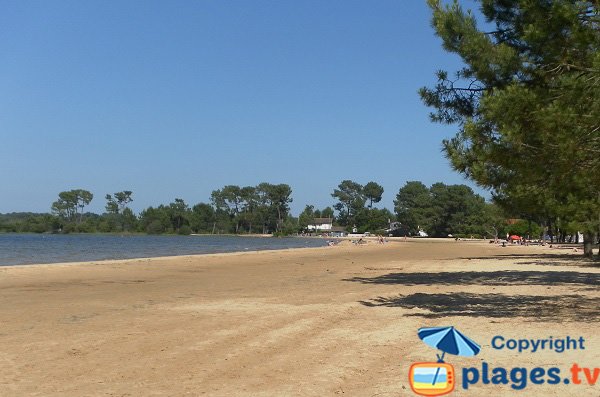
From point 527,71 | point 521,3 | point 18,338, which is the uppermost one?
point 521,3

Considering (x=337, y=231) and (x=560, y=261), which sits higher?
(x=337, y=231)

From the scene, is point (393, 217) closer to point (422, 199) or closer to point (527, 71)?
point (422, 199)

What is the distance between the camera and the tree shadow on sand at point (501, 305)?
10547 mm

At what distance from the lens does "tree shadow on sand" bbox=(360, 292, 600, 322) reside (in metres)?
10.5

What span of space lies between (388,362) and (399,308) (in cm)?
499

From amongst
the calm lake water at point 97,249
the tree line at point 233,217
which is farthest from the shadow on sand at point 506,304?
the tree line at point 233,217

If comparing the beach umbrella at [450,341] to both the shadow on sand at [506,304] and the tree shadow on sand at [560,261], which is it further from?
the tree shadow on sand at [560,261]

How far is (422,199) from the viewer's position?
146m

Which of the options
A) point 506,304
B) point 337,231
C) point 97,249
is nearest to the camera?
point 506,304

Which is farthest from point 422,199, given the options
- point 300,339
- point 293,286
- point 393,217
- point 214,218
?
point 300,339

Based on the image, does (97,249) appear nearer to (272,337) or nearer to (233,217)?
(272,337)

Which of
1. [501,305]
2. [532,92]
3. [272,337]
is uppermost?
[532,92]

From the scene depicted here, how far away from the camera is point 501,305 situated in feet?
39.7

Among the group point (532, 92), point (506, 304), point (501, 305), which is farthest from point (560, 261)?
point (532, 92)
